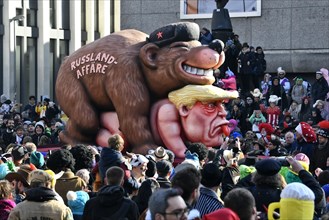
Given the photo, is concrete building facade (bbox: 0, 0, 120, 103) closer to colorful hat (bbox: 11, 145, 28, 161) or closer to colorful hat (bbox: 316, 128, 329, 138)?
colorful hat (bbox: 316, 128, 329, 138)

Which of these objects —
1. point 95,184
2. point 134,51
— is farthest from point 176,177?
point 134,51

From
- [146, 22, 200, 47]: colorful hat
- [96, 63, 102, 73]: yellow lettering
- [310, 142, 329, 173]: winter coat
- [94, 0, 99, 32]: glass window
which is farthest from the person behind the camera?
[94, 0, 99, 32]: glass window

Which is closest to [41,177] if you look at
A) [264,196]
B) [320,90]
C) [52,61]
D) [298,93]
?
[264,196]

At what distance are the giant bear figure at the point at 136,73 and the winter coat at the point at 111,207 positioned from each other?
28.2ft

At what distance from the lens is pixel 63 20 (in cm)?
4772

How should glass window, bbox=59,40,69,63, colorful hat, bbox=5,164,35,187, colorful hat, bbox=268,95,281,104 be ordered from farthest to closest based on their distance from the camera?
glass window, bbox=59,40,69,63
colorful hat, bbox=268,95,281,104
colorful hat, bbox=5,164,35,187

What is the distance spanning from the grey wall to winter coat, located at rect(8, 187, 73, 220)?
19.3 m

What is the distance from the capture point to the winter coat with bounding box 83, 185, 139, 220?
28.5ft

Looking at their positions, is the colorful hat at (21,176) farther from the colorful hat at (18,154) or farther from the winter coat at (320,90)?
the winter coat at (320,90)

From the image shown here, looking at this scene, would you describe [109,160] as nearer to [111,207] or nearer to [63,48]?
[111,207]

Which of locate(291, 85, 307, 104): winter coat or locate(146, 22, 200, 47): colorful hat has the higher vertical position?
locate(146, 22, 200, 47): colorful hat

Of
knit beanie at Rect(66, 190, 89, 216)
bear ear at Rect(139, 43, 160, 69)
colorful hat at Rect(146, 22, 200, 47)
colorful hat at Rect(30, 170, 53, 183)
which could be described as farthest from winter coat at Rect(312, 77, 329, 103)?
colorful hat at Rect(30, 170, 53, 183)

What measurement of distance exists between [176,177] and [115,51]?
10.4 metres

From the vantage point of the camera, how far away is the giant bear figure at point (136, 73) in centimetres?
1758
